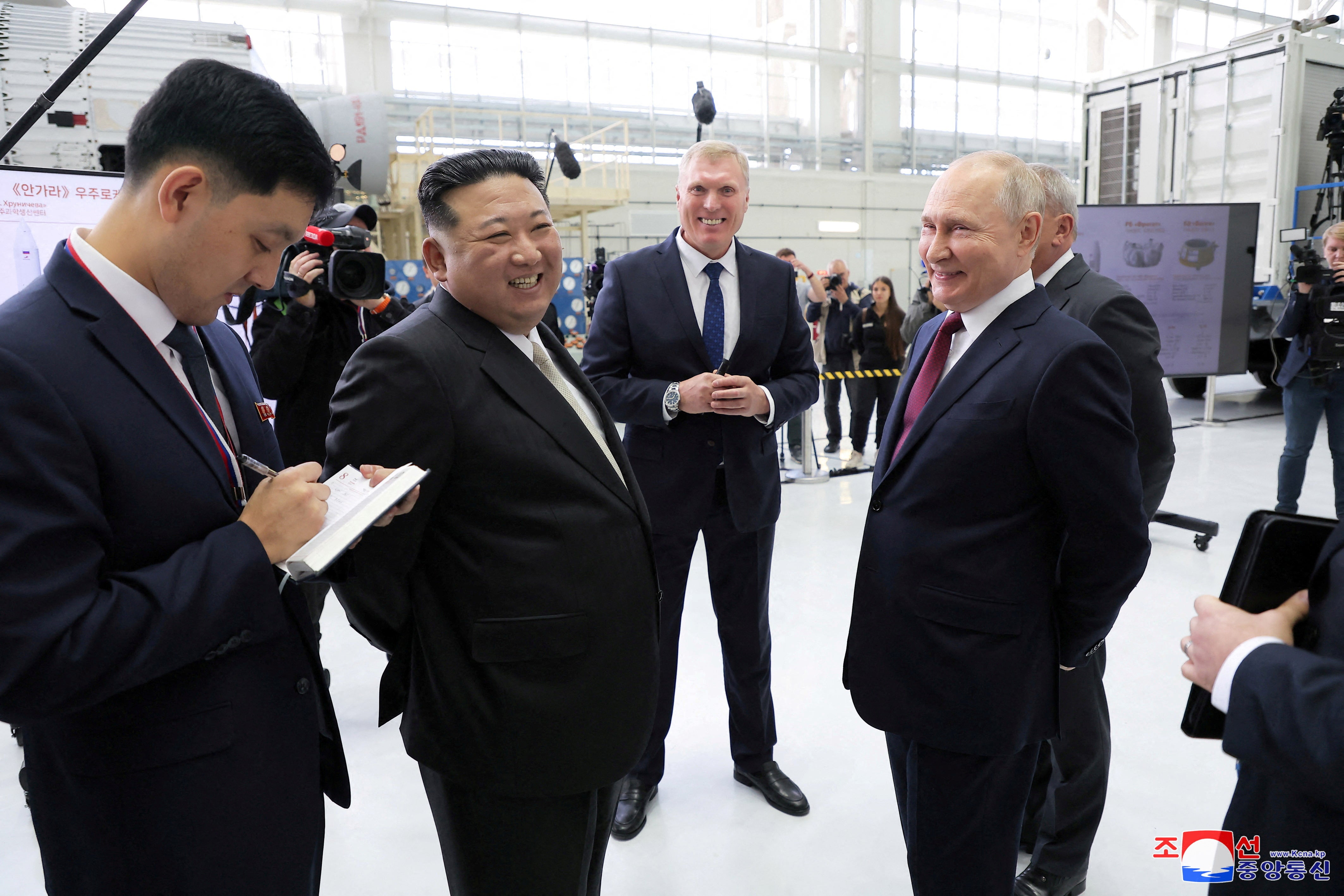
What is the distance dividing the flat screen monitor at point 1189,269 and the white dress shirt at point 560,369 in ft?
17.6

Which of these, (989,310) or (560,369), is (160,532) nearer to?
(560,369)

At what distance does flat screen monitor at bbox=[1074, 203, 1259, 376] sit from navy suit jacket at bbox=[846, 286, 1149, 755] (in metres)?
5.07

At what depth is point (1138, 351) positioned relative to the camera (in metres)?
2.00

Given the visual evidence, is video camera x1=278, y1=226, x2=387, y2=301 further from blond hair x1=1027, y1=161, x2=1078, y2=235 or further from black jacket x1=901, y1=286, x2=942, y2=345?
black jacket x1=901, y1=286, x2=942, y2=345

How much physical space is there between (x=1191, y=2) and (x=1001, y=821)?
942 inches

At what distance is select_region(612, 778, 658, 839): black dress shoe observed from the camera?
226 cm

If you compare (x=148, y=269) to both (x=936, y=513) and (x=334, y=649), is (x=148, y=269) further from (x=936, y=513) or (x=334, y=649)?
(x=334, y=649)

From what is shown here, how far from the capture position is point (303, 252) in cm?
259

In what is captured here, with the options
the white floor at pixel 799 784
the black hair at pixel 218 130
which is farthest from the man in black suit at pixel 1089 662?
the black hair at pixel 218 130

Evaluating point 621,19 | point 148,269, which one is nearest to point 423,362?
point 148,269

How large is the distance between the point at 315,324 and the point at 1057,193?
86.0 inches

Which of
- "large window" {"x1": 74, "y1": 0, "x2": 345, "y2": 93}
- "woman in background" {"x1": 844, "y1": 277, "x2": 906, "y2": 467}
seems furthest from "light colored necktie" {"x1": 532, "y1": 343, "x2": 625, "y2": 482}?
"large window" {"x1": 74, "y1": 0, "x2": 345, "y2": 93}

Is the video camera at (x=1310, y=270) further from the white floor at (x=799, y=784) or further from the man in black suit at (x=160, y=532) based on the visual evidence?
the man in black suit at (x=160, y=532)

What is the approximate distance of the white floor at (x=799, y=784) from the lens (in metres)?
2.10
